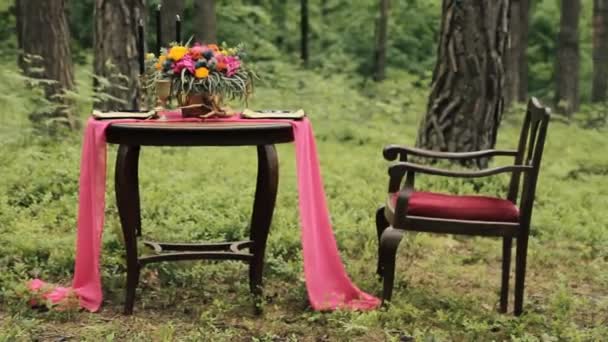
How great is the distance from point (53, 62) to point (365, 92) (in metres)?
9.36

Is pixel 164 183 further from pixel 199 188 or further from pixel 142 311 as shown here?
pixel 142 311

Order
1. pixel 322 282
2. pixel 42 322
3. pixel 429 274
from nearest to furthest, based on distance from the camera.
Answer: pixel 42 322, pixel 322 282, pixel 429 274

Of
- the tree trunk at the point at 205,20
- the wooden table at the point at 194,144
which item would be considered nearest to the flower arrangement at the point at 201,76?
the wooden table at the point at 194,144

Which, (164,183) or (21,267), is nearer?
(21,267)

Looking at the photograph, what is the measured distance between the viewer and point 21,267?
529 cm

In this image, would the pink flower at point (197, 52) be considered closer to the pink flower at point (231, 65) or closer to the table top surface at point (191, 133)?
the pink flower at point (231, 65)

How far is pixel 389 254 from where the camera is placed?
15.6 feet

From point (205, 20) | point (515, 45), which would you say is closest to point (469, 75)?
point (205, 20)

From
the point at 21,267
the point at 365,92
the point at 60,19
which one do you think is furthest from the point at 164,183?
the point at 365,92

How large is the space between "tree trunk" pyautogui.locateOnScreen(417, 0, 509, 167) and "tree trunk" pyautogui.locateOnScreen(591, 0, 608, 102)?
1173 centimetres

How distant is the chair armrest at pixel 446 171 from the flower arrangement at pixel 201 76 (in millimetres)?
1009

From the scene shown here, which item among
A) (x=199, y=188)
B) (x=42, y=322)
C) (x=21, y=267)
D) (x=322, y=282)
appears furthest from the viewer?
(x=199, y=188)

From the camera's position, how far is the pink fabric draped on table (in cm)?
474

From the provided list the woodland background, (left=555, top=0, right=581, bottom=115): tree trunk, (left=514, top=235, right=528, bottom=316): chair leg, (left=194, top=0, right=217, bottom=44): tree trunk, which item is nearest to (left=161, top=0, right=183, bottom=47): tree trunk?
(left=194, top=0, right=217, bottom=44): tree trunk
